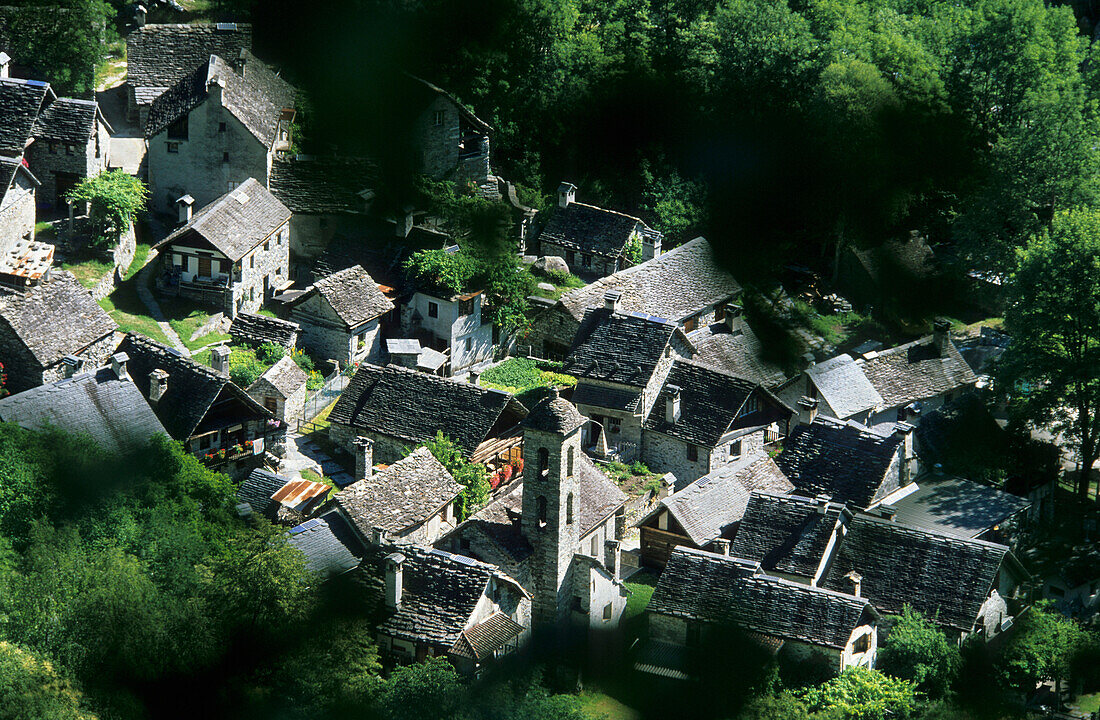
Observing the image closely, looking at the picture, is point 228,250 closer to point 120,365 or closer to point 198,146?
point 198,146

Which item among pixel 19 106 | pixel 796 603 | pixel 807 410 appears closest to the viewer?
pixel 796 603

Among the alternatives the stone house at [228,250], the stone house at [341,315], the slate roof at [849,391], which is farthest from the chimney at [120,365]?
the slate roof at [849,391]

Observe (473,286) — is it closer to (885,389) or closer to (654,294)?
(654,294)

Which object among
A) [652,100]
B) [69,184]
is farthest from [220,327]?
[652,100]

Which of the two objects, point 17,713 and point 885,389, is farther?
point 885,389

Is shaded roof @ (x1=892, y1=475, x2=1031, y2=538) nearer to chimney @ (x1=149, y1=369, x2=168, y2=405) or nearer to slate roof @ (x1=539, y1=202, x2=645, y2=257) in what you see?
slate roof @ (x1=539, y1=202, x2=645, y2=257)

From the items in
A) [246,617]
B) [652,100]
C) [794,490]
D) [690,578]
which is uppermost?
[652,100]

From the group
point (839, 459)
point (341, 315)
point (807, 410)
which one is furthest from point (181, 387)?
point (807, 410)
